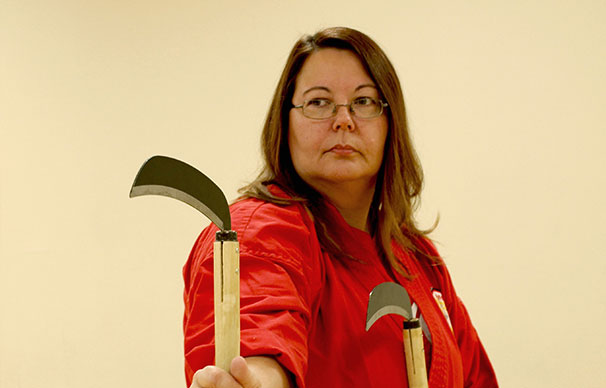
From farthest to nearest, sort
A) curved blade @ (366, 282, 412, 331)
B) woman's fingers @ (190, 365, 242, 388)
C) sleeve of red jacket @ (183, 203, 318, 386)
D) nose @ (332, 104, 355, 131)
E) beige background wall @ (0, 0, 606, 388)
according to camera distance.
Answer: beige background wall @ (0, 0, 606, 388), nose @ (332, 104, 355, 131), curved blade @ (366, 282, 412, 331), sleeve of red jacket @ (183, 203, 318, 386), woman's fingers @ (190, 365, 242, 388)

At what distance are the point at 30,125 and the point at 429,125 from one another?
3.52 ft

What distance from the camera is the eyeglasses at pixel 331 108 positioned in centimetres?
83

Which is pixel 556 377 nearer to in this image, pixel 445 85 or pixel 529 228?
pixel 529 228

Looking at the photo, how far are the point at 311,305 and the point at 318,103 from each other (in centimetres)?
29

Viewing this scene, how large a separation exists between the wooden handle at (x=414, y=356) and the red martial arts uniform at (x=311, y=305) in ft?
0.05

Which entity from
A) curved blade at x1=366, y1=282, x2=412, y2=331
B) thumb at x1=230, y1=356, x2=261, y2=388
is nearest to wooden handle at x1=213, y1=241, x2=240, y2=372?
thumb at x1=230, y1=356, x2=261, y2=388

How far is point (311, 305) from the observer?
0.70 m

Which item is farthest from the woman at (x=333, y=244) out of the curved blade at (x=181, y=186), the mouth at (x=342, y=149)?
the curved blade at (x=181, y=186)

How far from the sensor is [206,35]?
175cm

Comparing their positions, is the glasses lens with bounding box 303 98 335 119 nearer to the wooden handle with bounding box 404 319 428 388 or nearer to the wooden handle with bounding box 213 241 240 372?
the wooden handle with bounding box 404 319 428 388

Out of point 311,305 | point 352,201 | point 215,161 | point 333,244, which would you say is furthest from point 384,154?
point 215,161

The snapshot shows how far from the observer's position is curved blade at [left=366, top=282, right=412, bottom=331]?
2.20 ft

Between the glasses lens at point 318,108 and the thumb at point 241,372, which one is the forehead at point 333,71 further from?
the thumb at point 241,372

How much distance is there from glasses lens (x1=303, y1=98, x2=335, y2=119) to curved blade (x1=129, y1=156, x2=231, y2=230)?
392 millimetres
